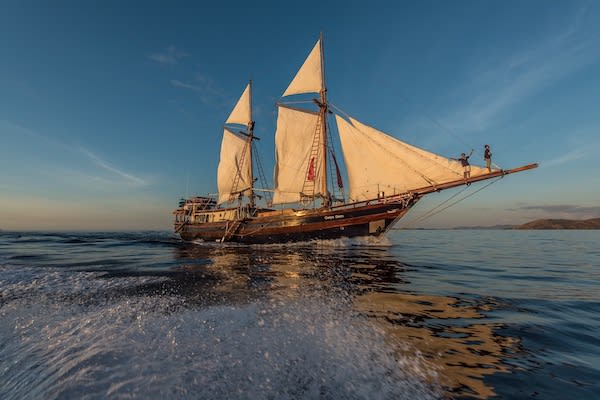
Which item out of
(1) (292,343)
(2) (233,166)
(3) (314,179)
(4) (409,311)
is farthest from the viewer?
(2) (233,166)

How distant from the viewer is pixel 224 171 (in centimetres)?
4769

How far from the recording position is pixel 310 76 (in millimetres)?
37750

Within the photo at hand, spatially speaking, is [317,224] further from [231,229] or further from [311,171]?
[231,229]

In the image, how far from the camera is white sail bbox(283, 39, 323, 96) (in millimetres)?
37125

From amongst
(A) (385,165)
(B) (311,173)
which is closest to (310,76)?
(B) (311,173)

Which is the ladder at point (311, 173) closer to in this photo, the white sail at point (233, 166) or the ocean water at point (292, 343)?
the white sail at point (233, 166)

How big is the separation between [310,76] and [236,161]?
728 inches

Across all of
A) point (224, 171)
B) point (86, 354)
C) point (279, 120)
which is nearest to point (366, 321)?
point (86, 354)

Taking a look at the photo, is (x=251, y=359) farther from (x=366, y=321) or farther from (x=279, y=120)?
(x=279, y=120)

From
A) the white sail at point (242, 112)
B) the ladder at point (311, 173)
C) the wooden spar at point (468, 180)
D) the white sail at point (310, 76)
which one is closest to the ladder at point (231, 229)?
the ladder at point (311, 173)

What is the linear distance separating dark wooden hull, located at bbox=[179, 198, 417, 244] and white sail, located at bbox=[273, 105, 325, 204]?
5817 mm

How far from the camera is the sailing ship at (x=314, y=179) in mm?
24625

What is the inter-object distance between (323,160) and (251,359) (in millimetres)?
31263

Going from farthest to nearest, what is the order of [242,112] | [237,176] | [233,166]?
[242,112]
[233,166]
[237,176]
